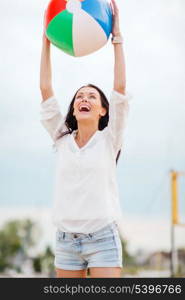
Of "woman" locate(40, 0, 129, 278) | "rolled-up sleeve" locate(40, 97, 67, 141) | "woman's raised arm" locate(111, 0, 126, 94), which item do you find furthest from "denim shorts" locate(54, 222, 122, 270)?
"woman's raised arm" locate(111, 0, 126, 94)

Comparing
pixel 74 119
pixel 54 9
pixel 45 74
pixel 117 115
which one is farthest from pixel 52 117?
pixel 54 9

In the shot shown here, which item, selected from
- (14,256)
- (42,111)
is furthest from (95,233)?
(14,256)

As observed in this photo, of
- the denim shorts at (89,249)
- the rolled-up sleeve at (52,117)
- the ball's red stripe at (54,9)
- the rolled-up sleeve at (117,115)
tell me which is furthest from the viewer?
the ball's red stripe at (54,9)

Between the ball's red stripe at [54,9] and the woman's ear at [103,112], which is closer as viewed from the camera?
the woman's ear at [103,112]

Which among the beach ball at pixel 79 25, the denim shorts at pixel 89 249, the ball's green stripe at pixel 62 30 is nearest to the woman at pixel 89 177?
the denim shorts at pixel 89 249

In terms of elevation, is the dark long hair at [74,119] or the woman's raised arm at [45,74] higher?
the woman's raised arm at [45,74]

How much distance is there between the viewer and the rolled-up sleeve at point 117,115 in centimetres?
331

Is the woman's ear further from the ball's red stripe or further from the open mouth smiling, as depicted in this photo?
the ball's red stripe

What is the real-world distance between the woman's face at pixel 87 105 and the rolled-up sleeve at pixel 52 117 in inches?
4.3

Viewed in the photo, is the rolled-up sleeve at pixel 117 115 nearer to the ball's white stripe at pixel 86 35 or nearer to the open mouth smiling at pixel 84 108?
the open mouth smiling at pixel 84 108

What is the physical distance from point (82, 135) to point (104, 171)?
29 centimetres

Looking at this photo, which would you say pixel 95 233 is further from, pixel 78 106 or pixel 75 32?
pixel 75 32

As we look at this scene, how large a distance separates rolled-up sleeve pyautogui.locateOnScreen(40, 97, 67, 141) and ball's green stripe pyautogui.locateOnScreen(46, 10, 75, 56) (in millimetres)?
323

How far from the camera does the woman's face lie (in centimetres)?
337
